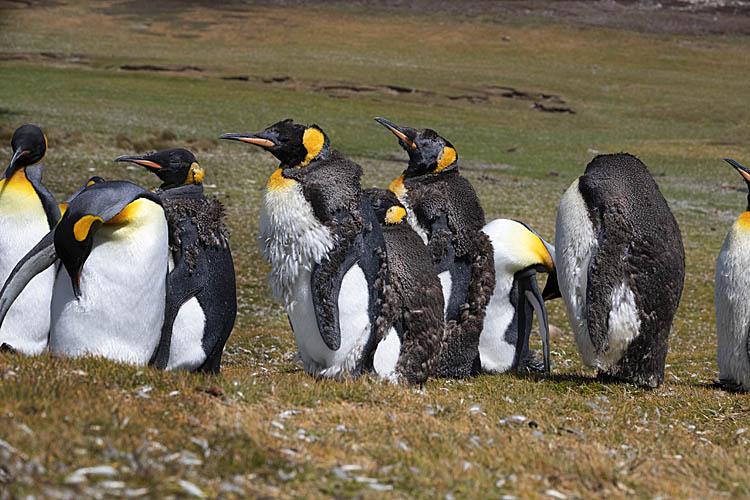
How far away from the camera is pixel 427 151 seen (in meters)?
7.68

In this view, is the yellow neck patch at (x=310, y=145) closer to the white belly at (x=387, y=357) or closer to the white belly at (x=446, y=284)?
the white belly at (x=387, y=357)

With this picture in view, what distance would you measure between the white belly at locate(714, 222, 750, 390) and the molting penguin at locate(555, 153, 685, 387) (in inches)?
30.1

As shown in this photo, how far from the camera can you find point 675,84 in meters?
73.4

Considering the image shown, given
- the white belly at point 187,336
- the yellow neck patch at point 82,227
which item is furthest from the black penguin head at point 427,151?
the yellow neck patch at point 82,227

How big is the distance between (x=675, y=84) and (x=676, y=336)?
6645 cm

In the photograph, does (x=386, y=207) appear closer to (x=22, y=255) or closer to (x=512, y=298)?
(x=512, y=298)

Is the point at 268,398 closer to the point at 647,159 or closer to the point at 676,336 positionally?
the point at 676,336

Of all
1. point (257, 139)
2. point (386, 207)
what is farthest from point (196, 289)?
point (386, 207)

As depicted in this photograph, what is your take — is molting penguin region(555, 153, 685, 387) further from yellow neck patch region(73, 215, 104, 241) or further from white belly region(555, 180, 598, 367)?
yellow neck patch region(73, 215, 104, 241)

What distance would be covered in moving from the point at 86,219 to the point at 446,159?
3551mm

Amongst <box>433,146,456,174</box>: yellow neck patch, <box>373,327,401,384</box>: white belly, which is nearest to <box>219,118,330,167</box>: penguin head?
<box>373,327,401,384</box>: white belly

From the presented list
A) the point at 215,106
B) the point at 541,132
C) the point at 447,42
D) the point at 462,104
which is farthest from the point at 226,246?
Answer: the point at 447,42

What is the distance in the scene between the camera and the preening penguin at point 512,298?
801 centimetres

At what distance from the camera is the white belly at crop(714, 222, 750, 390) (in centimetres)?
754
